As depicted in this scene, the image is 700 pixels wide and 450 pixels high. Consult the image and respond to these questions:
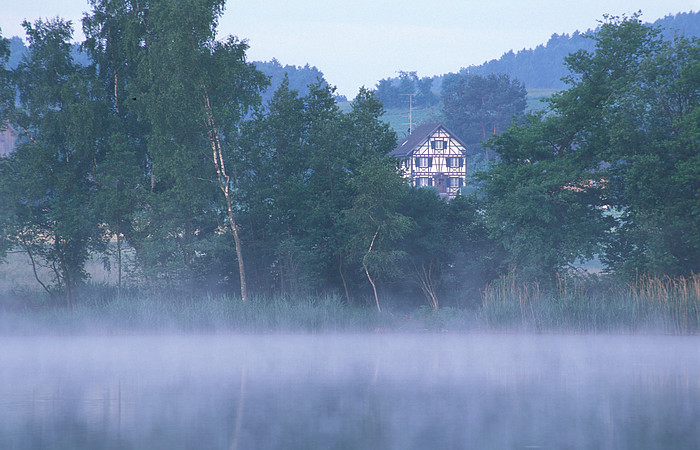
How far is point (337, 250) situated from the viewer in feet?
104

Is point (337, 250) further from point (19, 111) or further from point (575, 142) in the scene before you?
point (19, 111)

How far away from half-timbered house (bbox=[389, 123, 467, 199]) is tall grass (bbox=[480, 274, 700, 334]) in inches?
2408

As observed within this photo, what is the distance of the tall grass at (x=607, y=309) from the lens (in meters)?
24.3

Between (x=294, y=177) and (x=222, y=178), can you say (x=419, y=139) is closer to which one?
(x=294, y=177)

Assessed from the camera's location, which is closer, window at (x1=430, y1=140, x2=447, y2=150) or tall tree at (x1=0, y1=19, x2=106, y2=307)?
tall tree at (x1=0, y1=19, x2=106, y2=307)

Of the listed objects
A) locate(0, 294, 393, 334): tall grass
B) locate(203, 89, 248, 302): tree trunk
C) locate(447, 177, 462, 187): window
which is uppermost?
locate(447, 177, 462, 187): window

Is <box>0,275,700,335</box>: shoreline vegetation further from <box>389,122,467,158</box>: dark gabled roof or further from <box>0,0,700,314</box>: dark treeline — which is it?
<box>389,122,467,158</box>: dark gabled roof

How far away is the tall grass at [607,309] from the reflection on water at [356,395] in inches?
43.3

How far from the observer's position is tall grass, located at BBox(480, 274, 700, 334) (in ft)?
79.8

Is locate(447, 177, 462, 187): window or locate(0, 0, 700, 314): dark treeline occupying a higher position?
locate(447, 177, 462, 187): window

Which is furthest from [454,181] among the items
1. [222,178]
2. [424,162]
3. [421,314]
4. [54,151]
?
[54,151]

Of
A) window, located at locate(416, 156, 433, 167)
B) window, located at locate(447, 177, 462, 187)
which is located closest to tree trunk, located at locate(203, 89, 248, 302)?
window, located at locate(416, 156, 433, 167)

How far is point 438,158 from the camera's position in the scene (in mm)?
89000

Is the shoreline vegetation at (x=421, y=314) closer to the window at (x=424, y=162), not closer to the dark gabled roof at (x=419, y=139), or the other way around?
the dark gabled roof at (x=419, y=139)
